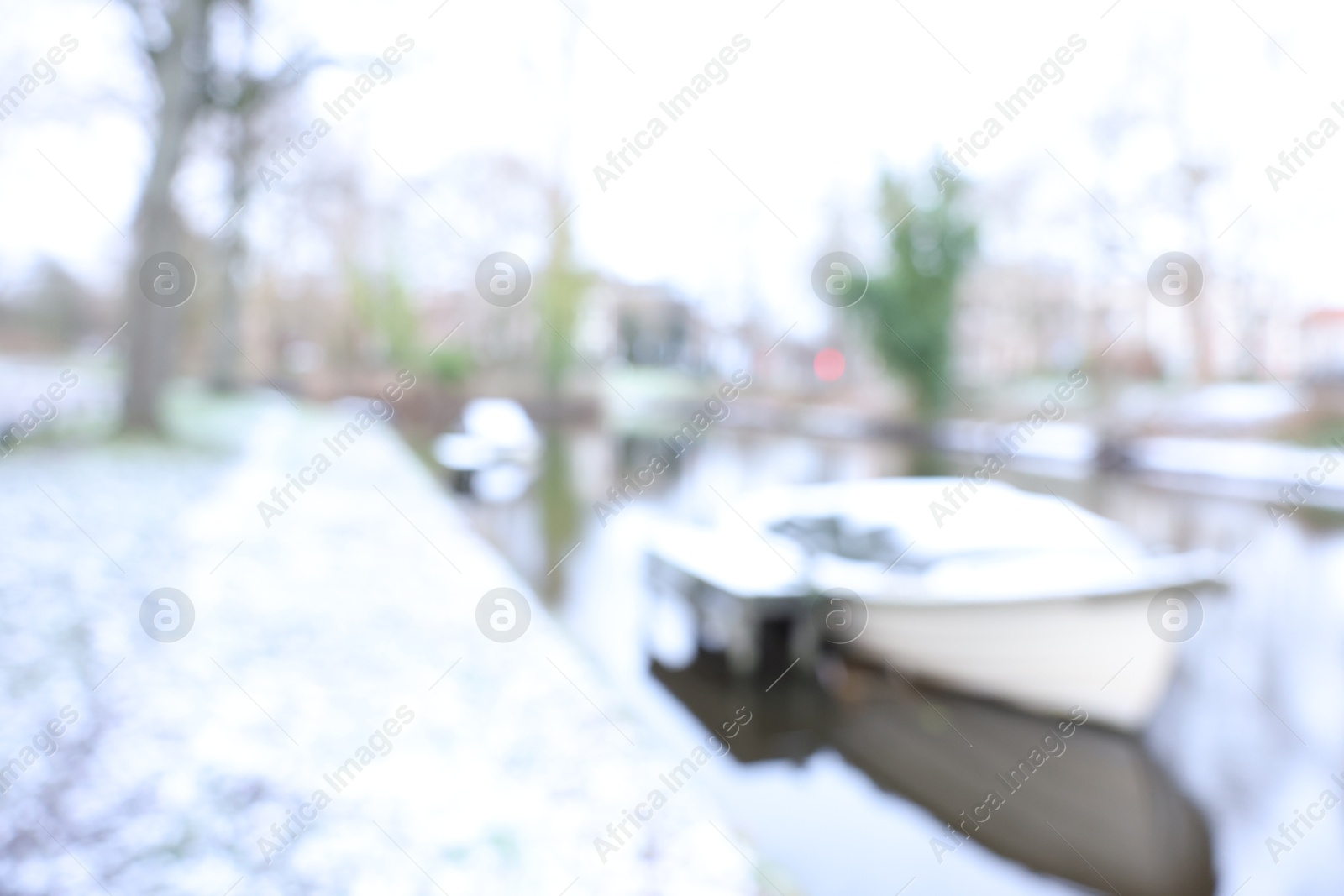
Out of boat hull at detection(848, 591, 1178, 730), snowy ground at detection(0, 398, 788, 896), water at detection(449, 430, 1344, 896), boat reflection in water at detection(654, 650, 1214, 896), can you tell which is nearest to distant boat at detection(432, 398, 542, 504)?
water at detection(449, 430, 1344, 896)

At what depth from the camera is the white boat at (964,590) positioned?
5441mm

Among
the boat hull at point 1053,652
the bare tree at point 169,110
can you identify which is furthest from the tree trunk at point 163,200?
the boat hull at point 1053,652

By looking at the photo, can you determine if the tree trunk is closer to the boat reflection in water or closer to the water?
the water

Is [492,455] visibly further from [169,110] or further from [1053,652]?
[1053,652]

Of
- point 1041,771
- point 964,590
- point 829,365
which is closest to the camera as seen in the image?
point 1041,771

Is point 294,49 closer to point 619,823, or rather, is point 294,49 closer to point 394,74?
point 394,74

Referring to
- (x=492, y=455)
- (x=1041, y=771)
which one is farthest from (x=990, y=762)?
(x=492, y=455)

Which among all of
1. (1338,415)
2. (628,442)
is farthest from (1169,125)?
(628,442)

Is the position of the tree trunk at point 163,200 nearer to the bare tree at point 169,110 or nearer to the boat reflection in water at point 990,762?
the bare tree at point 169,110

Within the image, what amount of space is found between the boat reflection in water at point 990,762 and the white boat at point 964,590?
20cm

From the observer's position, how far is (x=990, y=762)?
503 centimetres

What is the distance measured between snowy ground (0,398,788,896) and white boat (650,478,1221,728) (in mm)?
1281

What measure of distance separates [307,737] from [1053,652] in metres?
4.26

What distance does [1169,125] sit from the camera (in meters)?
21.6
